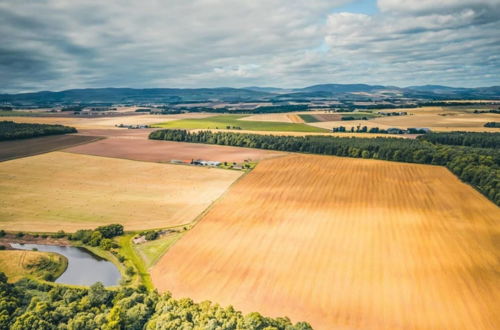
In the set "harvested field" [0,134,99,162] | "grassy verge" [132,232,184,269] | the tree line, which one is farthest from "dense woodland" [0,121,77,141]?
the tree line

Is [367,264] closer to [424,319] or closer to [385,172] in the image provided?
[424,319]

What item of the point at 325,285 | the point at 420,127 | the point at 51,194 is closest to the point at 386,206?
the point at 325,285

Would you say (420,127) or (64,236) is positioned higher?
(420,127)

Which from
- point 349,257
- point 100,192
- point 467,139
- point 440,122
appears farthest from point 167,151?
point 440,122

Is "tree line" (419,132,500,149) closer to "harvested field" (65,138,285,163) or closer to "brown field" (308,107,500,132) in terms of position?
"brown field" (308,107,500,132)

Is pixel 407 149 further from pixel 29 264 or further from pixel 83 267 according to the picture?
pixel 29 264

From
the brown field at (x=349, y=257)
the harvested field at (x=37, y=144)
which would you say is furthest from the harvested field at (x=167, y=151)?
the brown field at (x=349, y=257)

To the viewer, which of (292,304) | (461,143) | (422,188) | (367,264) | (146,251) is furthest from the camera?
(461,143)

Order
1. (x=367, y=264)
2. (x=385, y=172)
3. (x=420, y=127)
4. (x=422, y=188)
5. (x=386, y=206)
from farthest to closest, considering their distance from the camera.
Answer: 1. (x=420, y=127)
2. (x=385, y=172)
3. (x=422, y=188)
4. (x=386, y=206)
5. (x=367, y=264)

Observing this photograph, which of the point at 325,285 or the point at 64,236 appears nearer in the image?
the point at 325,285
